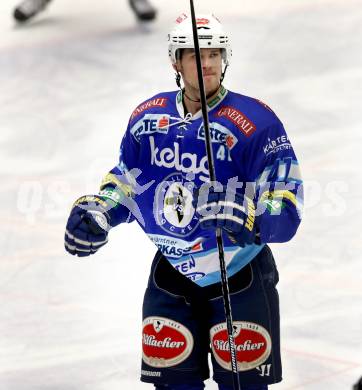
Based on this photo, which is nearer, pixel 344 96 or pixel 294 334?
pixel 294 334

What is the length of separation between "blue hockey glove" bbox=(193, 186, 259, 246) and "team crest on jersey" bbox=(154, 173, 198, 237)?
0.28 m

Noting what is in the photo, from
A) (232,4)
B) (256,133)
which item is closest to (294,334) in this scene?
(256,133)

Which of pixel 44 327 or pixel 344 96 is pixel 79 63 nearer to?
pixel 344 96

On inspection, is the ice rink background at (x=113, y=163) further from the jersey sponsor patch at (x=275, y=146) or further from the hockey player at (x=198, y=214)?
the jersey sponsor patch at (x=275, y=146)

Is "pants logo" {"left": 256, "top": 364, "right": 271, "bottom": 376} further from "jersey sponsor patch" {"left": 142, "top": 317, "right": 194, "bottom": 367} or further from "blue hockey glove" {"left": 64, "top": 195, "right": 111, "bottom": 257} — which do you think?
"blue hockey glove" {"left": 64, "top": 195, "right": 111, "bottom": 257}

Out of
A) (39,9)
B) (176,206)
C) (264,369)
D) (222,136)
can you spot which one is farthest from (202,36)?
(39,9)

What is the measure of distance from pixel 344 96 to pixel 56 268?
2599mm

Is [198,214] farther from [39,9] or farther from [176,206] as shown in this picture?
[39,9]

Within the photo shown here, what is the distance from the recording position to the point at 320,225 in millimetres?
7133

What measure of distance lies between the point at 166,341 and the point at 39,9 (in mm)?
6080

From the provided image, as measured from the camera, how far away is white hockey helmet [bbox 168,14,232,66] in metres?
4.56

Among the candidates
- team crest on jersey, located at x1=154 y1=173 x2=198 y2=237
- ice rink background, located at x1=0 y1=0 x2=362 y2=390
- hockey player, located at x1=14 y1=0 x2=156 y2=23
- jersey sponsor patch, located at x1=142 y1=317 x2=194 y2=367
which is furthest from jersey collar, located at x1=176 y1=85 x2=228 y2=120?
hockey player, located at x1=14 y1=0 x2=156 y2=23

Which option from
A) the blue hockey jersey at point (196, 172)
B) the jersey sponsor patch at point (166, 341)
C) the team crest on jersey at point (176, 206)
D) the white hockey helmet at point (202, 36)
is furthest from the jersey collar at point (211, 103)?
the jersey sponsor patch at point (166, 341)

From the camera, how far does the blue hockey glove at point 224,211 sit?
4297 millimetres
